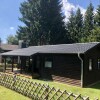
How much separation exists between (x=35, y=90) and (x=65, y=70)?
7.58 m

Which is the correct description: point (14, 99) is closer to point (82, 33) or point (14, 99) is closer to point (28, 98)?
point (28, 98)

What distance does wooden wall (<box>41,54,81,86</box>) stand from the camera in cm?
1869

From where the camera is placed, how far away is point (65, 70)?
65.2 ft

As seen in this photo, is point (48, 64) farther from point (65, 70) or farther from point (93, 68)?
point (93, 68)

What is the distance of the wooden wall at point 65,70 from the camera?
18688 mm

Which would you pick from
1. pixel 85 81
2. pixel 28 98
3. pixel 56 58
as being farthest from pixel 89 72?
pixel 28 98

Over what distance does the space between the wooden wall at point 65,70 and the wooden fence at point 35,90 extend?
19.0 feet

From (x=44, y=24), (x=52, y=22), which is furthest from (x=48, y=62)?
(x=52, y=22)

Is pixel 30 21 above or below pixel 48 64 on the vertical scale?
above

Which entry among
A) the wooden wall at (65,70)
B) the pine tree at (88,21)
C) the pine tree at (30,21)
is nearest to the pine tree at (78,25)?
the pine tree at (88,21)

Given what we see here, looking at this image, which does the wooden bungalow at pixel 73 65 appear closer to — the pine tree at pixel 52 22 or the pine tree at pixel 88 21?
the pine tree at pixel 52 22

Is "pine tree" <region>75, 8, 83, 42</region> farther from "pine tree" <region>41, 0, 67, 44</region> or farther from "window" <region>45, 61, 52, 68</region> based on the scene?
"window" <region>45, 61, 52, 68</region>

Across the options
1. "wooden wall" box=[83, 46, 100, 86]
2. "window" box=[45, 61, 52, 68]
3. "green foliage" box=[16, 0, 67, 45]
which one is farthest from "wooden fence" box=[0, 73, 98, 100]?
"green foliage" box=[16, 0, 67, 45]

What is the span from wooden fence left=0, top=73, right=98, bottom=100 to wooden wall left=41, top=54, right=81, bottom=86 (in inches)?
228
